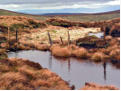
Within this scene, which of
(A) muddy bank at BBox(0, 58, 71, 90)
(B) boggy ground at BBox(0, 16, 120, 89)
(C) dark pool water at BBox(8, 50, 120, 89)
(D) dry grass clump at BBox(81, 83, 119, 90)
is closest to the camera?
(D) dry grass clump at BBox(81, 83, 119, 90)

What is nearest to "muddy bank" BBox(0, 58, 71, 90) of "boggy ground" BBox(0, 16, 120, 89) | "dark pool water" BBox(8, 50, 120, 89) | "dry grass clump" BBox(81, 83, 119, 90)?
"boggy ground" BBox(0, 16, 120, 89)

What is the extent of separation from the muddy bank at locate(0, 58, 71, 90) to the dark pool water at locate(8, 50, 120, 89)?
0.92 meters

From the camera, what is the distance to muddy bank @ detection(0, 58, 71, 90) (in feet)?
54.4

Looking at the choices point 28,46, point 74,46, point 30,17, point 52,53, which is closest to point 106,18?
point 74,46

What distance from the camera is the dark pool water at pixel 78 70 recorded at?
58.7ft

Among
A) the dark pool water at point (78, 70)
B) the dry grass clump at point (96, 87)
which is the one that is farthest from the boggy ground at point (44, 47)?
the dry grass clump at point (96, 87)

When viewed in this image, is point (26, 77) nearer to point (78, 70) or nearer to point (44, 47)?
point (78, 70)

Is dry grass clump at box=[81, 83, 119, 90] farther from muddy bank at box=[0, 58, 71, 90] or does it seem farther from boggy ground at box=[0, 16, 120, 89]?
boggy ground at box=[0, 16, 120, 89]

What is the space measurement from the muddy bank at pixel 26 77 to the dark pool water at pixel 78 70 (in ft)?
3.03

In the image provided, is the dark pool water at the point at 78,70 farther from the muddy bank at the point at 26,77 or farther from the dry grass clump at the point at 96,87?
the muddy bank at the point at 26,77

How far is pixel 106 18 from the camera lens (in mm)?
25672

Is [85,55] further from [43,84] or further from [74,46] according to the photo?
[43,84]

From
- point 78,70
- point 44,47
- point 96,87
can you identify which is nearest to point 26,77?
point 78,70

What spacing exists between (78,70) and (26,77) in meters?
4.25
